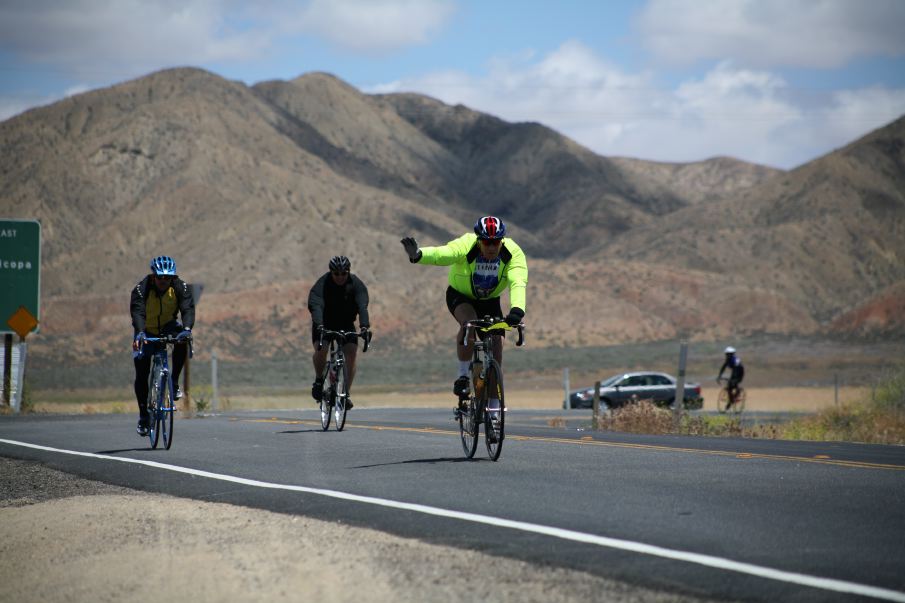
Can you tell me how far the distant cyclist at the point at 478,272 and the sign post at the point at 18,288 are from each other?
18.6m

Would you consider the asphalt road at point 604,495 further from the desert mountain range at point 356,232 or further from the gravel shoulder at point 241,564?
the desert mountain range at point 356,232

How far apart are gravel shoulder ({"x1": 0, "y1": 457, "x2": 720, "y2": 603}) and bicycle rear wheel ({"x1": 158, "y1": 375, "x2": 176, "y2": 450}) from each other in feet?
15.5

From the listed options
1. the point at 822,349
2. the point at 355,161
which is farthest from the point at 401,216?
the point at 822,349

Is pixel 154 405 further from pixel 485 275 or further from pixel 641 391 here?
pixel 641 391

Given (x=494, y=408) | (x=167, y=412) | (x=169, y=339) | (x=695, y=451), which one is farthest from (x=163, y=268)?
(x=695, y=451)

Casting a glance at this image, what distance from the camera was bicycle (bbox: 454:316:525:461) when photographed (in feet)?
37.8

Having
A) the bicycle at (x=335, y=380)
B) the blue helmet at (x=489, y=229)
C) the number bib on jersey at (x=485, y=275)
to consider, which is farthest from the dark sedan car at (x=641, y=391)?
the blue helmet at (x=489, y=229)

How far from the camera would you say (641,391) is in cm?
3634

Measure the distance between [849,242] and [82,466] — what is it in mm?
109832

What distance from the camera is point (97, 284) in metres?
98.8

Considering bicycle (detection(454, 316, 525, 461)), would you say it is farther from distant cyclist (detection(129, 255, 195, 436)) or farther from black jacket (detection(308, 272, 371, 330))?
black jacket (detection(308, 272, 371, 330))

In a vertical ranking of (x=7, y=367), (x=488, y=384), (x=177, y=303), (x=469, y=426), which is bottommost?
(x=469, y=426)

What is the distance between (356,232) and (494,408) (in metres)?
98.1

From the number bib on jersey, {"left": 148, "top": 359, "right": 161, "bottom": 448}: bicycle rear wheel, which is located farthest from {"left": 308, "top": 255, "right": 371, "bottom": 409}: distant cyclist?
the number bib on jersey
